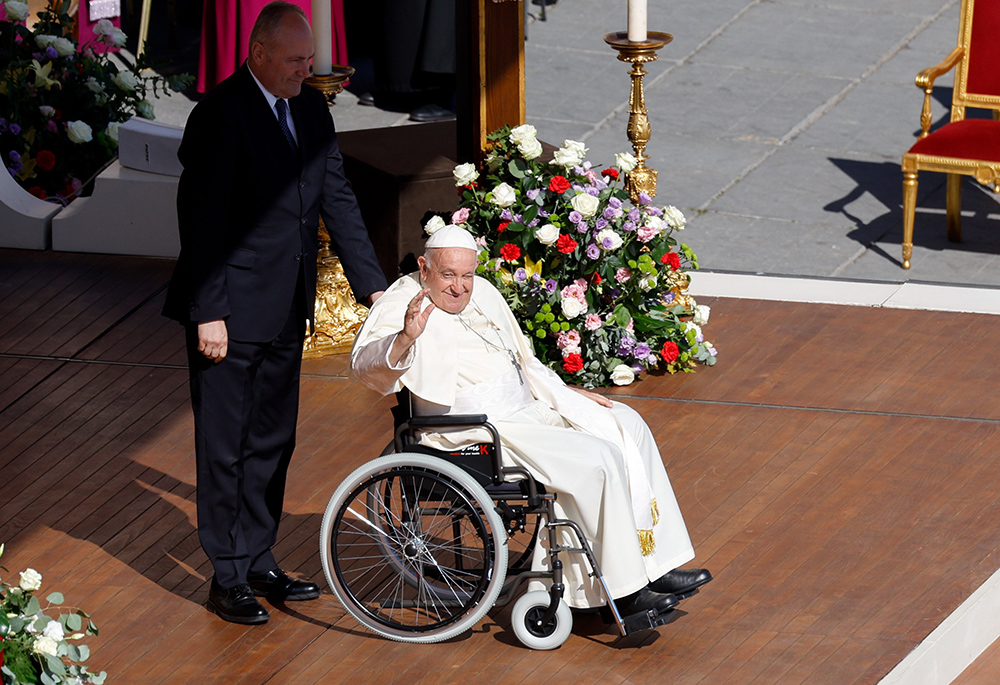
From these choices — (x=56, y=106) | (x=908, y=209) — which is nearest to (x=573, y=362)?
(x=908, y=209)

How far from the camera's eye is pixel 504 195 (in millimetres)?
6074

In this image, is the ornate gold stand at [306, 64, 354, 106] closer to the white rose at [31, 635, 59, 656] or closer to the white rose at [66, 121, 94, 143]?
the white rose at [66, 121, 94, 143]

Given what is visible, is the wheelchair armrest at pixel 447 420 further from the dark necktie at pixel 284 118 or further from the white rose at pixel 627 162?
the white rose at pixel 627 162

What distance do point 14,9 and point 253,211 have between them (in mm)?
4452

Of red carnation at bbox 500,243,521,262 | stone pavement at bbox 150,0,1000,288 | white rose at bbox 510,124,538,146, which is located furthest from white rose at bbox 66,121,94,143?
red carnation at bbox 500,243,521,262

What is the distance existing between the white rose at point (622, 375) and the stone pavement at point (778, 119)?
1.89 m

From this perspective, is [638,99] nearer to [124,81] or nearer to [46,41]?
[124,81]

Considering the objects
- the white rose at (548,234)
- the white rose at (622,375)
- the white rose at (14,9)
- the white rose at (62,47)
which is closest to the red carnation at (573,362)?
the white rose at (622,375)

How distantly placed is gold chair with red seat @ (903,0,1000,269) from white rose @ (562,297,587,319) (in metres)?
2.62

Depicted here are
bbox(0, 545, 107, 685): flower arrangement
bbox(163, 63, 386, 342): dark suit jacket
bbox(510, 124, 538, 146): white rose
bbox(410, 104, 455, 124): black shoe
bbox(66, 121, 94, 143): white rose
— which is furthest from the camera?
bbox(410, 104, 455, 124): black shoe

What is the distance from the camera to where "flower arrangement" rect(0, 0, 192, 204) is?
8.01 metres

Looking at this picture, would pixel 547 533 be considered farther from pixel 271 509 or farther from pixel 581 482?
pixel 271 509

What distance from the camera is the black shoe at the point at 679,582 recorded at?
4387mm

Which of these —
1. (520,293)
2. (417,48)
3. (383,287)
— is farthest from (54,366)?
(417,48)
